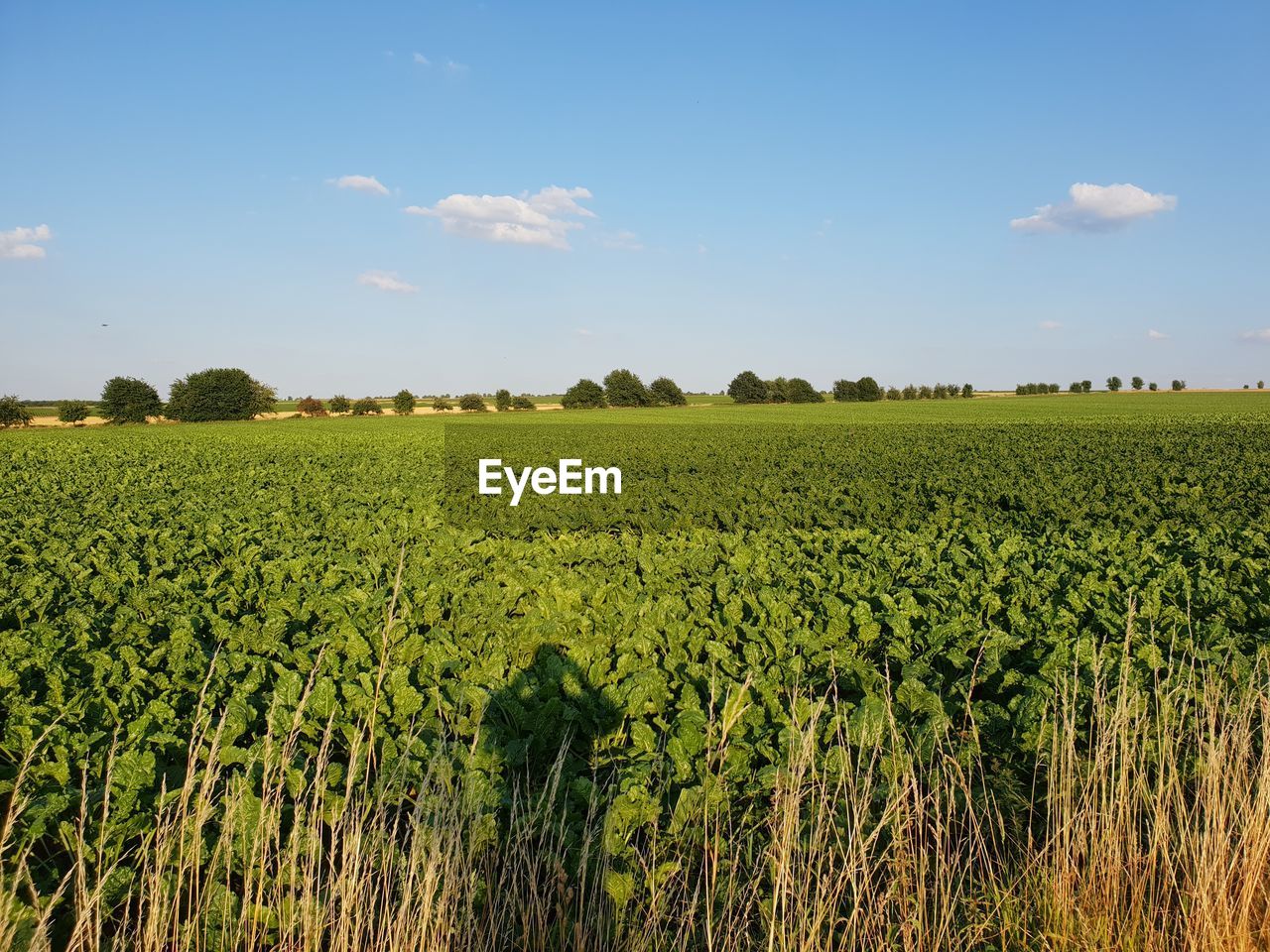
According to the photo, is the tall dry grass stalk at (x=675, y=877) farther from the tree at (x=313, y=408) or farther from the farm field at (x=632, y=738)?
the tree at (x=313, y=408)

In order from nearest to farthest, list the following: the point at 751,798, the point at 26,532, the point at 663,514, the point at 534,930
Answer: the point at 534,930 → the point at 751,798 → the point at 26,532 → the point at 663,514

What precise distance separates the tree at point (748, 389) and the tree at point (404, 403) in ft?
131

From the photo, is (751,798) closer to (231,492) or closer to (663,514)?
(663,514)

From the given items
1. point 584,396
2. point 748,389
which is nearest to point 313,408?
point 584,396

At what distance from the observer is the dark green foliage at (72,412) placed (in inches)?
2731

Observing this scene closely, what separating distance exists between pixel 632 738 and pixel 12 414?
80715mm

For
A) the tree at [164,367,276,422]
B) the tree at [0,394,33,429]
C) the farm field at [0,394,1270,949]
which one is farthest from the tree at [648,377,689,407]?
the farm field at [0,394,1270,949]

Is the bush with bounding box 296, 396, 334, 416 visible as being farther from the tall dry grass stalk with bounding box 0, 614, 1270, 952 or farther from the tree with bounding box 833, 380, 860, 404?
the tall dry grass stalk with bounding box 0, 614, 1270, 952

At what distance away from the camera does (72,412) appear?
6931cm

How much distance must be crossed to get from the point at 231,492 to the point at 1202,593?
1697 cm

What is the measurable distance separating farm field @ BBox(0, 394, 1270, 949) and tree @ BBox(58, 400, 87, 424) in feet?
231

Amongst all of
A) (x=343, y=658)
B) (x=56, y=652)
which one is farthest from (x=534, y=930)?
(x=56, y=652)

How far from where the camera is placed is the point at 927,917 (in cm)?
353

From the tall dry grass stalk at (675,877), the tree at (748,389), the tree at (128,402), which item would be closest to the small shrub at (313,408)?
the tree at (128,402)
